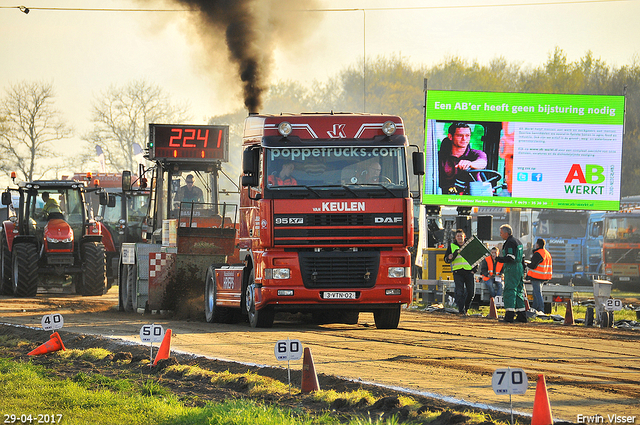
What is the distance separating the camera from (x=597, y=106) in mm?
27812

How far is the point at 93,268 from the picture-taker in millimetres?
23766

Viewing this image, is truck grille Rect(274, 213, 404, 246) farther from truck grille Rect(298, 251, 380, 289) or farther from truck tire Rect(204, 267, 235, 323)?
truck tire Rect(204, 267, 235, 323)

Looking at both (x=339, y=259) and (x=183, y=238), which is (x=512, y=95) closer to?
(x=183, y=238)

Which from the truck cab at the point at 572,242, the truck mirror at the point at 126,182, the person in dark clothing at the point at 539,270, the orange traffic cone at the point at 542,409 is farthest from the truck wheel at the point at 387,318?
the truck cab at the point at 572,242

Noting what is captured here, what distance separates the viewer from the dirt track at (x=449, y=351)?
326 inches

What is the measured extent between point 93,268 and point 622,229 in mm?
21070

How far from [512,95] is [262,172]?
52.7ft

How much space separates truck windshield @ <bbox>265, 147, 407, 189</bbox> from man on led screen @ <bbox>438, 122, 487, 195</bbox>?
541 inches

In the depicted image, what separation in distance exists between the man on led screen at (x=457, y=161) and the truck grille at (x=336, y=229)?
45.7 feet

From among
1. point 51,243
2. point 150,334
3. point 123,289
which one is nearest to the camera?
point 150,334

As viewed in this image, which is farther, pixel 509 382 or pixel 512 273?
pixel 512 273

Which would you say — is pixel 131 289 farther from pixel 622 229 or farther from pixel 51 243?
pixel 622 229

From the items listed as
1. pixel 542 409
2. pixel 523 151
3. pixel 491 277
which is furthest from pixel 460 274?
pixel 542 409

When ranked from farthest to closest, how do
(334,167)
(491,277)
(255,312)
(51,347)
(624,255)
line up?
(624,255) → (491,277) → (255,312) → (334,167) → (51,347)
